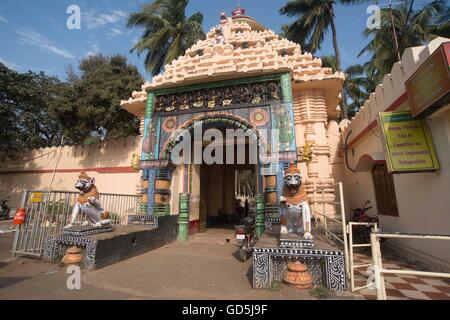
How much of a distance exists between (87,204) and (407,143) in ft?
21.4

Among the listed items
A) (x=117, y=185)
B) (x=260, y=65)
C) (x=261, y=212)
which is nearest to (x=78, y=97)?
(x=117, y=185)

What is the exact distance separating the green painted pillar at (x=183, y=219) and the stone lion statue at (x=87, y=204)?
2.58 metres

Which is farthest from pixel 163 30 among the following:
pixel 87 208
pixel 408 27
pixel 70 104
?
pixel 408 27

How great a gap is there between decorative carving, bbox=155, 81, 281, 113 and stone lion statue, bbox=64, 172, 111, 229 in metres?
3.62

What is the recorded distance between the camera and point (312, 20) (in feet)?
45.5

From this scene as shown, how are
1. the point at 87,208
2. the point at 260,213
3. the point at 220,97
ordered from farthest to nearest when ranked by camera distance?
the point at 220,97 → the point at 260,213 → the point at 87,208

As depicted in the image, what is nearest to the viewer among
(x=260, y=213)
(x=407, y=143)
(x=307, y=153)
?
(x=407, y=143)

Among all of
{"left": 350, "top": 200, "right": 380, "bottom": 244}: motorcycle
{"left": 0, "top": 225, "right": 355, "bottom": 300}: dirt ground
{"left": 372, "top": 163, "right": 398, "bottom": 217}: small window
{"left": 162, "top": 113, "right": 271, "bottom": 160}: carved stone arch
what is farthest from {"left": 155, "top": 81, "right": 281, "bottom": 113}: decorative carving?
{"left": 0, "top": 225, "right": 355, "bottom": 300}: dirt ground

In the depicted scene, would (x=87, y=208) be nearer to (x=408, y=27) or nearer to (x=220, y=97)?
(x=220, y=97)

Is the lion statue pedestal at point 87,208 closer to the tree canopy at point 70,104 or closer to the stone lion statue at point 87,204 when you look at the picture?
the stone lion statue at point 87,204

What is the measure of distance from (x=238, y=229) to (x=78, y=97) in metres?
12.4

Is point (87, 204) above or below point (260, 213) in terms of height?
above

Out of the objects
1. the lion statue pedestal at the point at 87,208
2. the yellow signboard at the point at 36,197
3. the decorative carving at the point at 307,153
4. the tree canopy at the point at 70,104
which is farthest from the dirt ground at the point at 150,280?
the tree canopy at the point at 70,104

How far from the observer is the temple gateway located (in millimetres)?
6676
